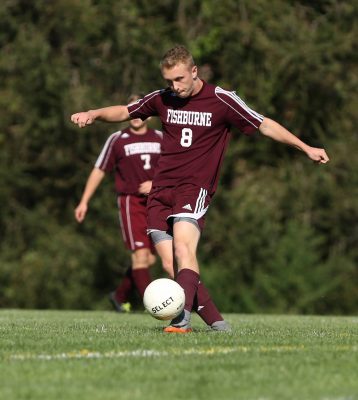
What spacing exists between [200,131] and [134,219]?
4.92 m

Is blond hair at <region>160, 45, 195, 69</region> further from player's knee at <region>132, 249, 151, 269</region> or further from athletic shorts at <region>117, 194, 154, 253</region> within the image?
player's knee at <region>132, 249, 151, 269</region>

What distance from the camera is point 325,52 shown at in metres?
22.8

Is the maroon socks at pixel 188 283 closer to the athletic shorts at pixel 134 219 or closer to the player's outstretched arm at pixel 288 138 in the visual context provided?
the player's outstretched arm at pixel 288 138

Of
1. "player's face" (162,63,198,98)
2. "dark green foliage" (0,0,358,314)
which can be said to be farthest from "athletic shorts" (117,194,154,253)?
"dark green foliage" (0,0,358,314)

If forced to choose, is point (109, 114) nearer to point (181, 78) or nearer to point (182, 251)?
point (181, 78)

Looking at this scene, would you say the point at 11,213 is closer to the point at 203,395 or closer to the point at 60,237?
the point at 60,237

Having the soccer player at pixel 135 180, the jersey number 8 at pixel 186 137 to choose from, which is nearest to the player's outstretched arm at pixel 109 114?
the jersey number 8 at pixel 186 137

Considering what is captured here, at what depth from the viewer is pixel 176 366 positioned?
5.50 m

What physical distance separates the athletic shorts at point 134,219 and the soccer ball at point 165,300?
5242 millimetres

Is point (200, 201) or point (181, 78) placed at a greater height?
point (181, 78)

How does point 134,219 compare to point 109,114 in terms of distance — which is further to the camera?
point 134,219

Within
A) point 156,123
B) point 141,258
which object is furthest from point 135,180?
point 156,123

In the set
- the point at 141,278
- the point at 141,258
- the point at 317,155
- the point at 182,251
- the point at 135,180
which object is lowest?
the point at 141,278

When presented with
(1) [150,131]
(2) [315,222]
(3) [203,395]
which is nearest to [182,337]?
(3) [203,395]
